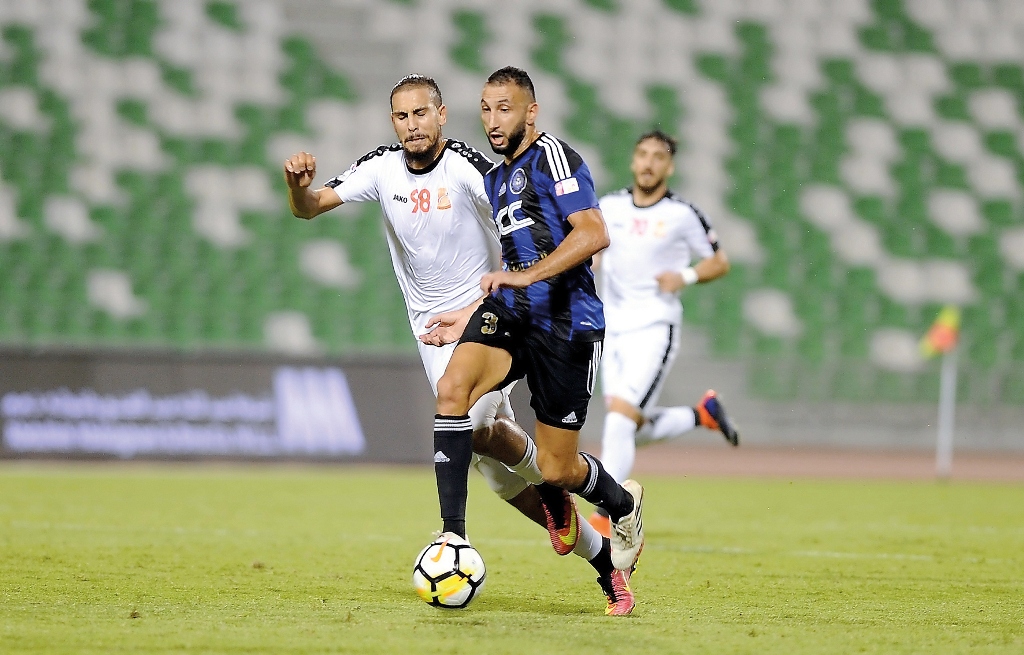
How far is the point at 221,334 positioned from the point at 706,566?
980 centimetres

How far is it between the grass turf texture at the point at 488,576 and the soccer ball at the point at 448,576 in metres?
0.08

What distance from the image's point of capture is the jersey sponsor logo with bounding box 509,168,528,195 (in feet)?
16.0

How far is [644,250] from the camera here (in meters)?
8.15

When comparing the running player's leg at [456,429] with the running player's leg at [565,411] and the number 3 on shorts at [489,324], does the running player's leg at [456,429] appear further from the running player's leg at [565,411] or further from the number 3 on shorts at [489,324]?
the running player's leg at [565,411]

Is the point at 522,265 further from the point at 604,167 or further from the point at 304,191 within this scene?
the point at 604,167

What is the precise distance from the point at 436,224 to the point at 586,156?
12103 mm

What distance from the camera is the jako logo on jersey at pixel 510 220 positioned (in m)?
4.90

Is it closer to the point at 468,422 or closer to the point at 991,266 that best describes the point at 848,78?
the point at 991,266

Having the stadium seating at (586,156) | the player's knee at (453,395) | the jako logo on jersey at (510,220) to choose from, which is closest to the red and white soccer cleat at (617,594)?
the player's knee at (453,395)

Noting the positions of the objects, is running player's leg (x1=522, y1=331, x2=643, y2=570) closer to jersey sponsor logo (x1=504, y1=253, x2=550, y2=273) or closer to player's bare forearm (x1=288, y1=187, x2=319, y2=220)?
jersey sponsor logo (x1=504, y1=253, x2=550, y2=273)

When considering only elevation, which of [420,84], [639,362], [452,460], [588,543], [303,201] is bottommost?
[588,543]

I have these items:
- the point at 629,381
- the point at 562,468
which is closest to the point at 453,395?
the point at 562,468

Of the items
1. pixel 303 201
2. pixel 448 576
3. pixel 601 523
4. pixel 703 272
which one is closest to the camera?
pixel 448 576

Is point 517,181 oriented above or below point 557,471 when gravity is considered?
above
